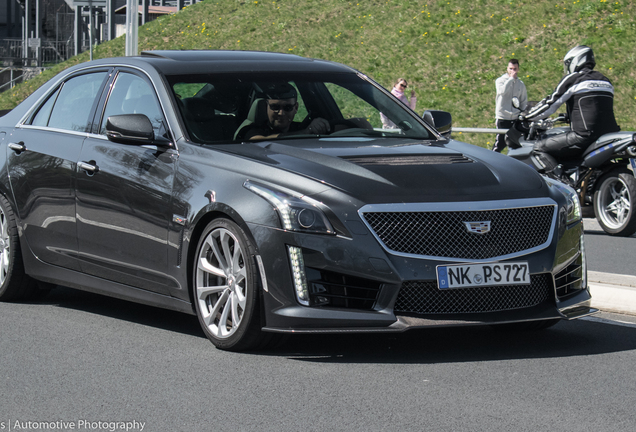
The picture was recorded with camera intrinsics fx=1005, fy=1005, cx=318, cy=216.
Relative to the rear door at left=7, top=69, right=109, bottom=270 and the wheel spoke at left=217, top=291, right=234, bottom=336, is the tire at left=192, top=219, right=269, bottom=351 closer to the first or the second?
the wheel spoke at left=217, top=291, right=234, bottom=336

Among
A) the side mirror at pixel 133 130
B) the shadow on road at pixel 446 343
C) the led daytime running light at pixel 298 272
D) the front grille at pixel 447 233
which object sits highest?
the side mirror at pixel 133 130

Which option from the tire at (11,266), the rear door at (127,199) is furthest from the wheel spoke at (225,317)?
the tire at (11,266)

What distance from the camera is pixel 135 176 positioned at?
6016mm

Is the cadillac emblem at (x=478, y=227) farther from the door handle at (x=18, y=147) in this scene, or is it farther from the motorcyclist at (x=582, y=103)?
the motorcyclist at (x=582, y=103)

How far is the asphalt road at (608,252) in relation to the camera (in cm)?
931

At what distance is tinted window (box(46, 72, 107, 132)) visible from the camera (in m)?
6.87

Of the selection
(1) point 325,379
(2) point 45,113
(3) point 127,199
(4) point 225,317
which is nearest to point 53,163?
(2) point 45,113

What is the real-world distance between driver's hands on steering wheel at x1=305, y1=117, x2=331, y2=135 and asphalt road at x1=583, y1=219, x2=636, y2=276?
3.69 meters

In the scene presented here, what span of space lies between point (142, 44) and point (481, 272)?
3493cm

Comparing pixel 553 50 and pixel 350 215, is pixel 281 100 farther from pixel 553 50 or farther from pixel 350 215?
pixel 553 50

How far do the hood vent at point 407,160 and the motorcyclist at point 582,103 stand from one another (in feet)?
21.1

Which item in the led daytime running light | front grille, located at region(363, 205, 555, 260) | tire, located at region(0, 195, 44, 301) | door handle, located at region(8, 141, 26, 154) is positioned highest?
front grille, located at region(363, 205, 555, 260)

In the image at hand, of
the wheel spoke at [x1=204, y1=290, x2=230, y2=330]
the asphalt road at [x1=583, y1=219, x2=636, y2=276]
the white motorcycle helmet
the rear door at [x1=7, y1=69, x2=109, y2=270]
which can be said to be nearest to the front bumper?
the wheel spoke at [x1=204, y1=290, x2=230, y2=330]

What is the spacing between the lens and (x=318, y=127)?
642 centimetres
